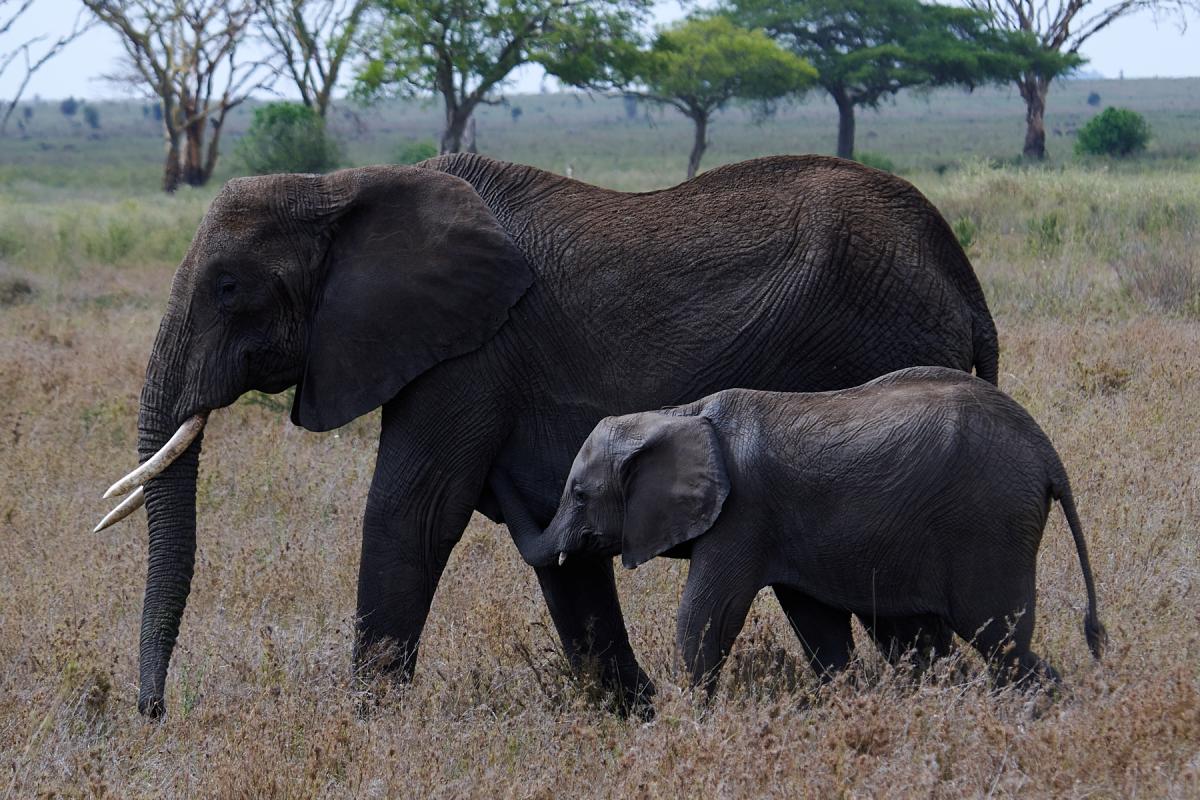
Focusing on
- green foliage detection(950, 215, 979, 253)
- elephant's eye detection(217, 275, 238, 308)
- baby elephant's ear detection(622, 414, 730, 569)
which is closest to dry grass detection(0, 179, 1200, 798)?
baby elephant's ear detection(622, 414, 730, 569)

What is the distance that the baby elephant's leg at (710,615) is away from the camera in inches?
160

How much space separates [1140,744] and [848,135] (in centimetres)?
4648

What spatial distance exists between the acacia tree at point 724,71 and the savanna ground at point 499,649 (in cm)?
3327

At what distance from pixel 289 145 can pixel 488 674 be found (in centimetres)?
3251

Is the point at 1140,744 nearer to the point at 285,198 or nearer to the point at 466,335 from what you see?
the point at 466,335

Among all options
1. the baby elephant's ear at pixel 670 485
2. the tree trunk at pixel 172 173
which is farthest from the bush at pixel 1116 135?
the baby elephant's ear at pixel 670 485

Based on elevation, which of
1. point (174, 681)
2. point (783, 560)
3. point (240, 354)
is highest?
point (240, 354)

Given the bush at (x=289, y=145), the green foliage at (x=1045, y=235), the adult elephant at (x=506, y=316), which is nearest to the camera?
the adult elephant at (x=506, y=316)

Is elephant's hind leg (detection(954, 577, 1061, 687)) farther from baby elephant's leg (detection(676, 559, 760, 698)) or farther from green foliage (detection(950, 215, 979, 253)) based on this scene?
green foliage (detection(950, 215, 979, 253))

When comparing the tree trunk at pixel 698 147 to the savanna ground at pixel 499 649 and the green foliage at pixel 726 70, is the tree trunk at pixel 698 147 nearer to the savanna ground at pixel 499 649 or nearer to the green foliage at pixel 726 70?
the green foliage at pixel 726 70

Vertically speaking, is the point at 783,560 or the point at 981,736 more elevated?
the point at 783,560

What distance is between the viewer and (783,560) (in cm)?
413

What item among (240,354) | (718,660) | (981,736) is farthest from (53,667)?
(981,736)

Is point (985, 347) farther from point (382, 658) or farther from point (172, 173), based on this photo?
point (172, 173)
